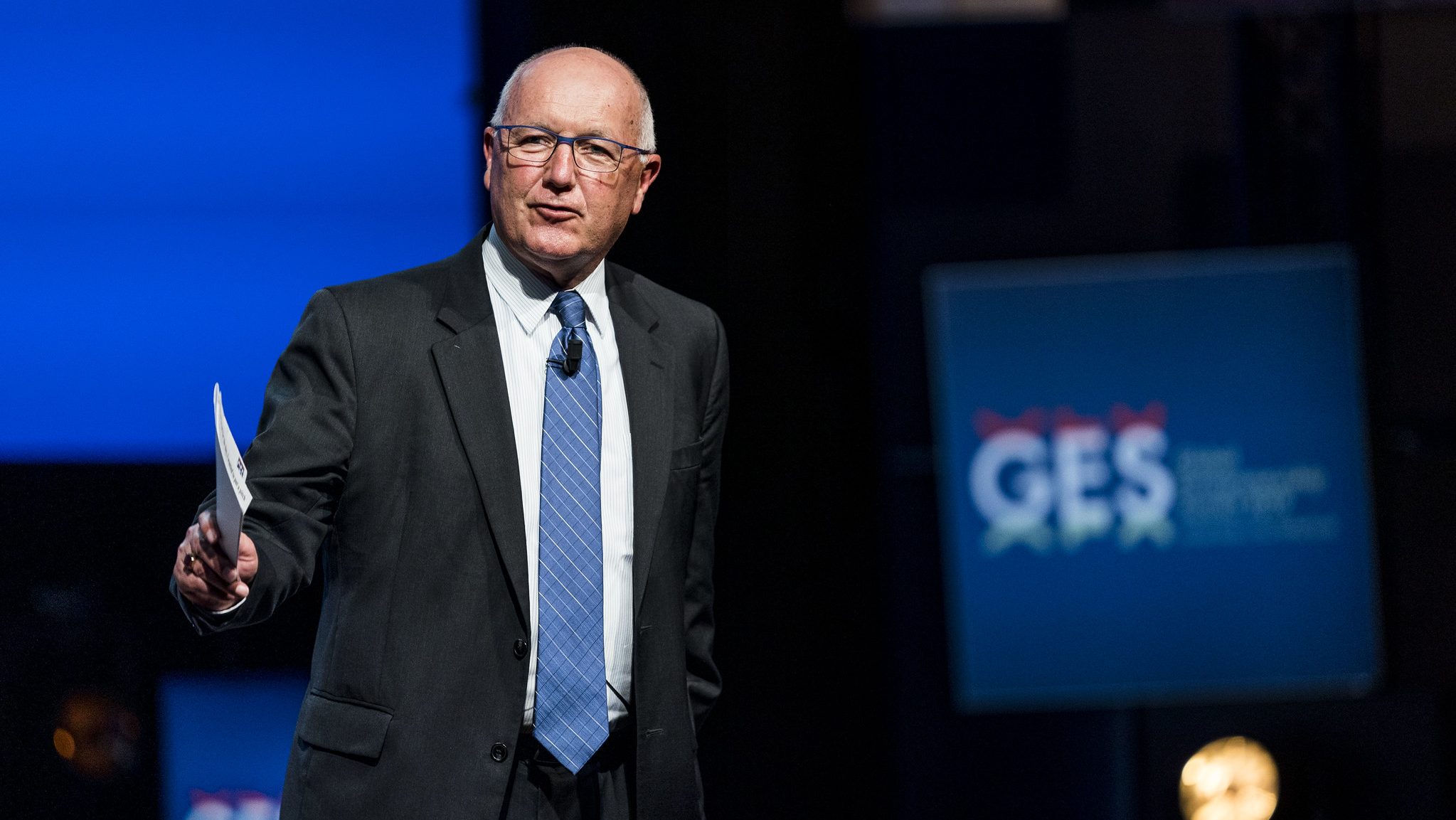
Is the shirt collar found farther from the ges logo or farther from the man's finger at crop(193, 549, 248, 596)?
the ges logo

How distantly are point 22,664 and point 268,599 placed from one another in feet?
4.98

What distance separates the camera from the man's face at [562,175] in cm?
208

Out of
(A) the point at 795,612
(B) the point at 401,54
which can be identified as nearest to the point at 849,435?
(A) the point at 795,612

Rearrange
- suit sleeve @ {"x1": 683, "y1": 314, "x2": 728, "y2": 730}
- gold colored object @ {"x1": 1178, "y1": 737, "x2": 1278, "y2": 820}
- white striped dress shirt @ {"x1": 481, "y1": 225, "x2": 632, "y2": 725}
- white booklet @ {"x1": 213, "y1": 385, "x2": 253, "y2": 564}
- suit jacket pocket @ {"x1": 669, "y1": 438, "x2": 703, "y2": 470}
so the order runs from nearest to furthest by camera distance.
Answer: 1. white booklet @ {"x1": 213, "y1": 385, "x2": 253, "y2": 564}
2. white striped dress shirt @ {"x1": 481, "y1": 225, "x2": 632, "y2": 725}
3. suit jacket pocket @ {"x1": 669, "y1": 438, "x2": 703, "y2": 470}
4. suit sleeve @ {"x1": 683, "y1": 314, "x2": 728, "y2": 730}
5. gold colored object @ {"x1": 1178, "y1": 737, "x2": 1278, "y2": 820}

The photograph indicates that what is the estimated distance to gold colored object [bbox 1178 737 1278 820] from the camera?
3.54m

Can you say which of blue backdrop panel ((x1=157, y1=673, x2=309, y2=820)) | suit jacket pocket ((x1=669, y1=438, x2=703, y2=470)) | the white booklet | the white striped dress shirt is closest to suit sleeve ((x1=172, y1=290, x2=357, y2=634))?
→ the white booklet

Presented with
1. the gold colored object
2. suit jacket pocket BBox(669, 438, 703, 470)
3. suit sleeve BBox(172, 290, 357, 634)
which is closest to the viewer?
suit sleeve BBox(172, 290, 357, 634)

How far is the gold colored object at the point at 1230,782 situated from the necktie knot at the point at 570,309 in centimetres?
222

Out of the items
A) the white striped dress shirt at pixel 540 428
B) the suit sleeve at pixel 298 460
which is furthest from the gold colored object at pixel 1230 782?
the suit sleeve at pixel 298 460

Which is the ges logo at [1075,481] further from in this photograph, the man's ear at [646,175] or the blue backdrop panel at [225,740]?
the blue backdrop panel at [225,740]

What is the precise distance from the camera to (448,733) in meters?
1.94

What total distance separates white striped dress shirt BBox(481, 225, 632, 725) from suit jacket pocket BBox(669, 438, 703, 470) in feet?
0.27

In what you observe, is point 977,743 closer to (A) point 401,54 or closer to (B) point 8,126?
(A) point 401,54

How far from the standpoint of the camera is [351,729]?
1.92 meters
